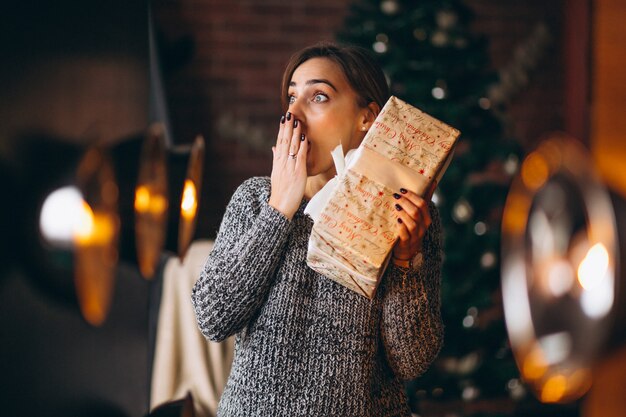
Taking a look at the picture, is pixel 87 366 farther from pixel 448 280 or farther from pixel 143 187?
pixel 448 280

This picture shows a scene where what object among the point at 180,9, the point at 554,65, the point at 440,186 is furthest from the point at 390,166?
the point at 554,65

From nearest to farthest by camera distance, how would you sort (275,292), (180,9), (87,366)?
(87,366)
(275,292)
(180,9)

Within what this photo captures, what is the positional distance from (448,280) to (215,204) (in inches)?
51.3

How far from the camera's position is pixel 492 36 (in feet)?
10.7

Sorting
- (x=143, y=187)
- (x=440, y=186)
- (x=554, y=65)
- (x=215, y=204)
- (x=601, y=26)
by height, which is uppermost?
(x=601, y=26)

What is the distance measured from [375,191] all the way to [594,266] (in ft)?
1.17

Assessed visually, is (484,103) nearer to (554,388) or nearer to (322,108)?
(322,108)

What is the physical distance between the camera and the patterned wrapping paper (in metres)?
1.05

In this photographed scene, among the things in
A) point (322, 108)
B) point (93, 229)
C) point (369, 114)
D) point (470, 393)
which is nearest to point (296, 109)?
point (322, 108)

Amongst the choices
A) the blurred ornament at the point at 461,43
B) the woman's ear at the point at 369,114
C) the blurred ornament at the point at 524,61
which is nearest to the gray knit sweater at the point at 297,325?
the woman's ear at the point at 369,114

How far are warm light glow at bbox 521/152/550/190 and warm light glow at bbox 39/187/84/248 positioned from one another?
70 cm

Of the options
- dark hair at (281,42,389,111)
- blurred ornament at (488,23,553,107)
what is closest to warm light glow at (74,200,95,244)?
dark hair at (281,42,389,111)

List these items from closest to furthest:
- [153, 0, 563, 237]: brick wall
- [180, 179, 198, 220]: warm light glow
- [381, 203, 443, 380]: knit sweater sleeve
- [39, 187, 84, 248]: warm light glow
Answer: [39, 187, 84, 248]: warm light glow < [381, 203, 443, 380]: knit sweater sleeve < [180, 179, 198, 220]: warm light glow < [153, 0, 563, 237]: brick wall

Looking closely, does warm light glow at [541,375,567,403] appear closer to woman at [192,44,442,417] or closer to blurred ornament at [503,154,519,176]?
woman at [192,44,442,417]
